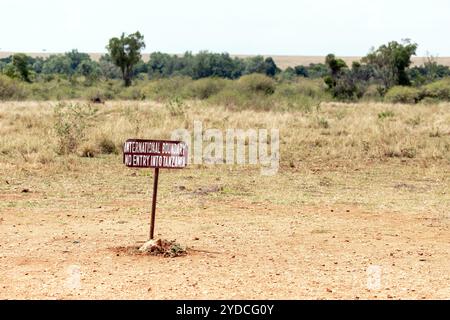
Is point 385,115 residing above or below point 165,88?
below

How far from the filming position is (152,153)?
7598 millimetres

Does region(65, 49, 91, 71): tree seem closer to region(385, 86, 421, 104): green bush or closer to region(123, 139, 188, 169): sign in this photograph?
region(385, 86, 421, 104): green bush

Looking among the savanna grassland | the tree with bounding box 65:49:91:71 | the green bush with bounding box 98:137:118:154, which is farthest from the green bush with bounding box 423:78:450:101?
the tree with bounding box 65:49:91:71

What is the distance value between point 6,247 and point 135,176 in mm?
6117

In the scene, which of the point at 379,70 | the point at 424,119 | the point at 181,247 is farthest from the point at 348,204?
the point at 379,70

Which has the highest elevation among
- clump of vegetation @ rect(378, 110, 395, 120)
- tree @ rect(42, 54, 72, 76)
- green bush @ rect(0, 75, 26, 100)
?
tree @ rect(42, 54, 72, 76)

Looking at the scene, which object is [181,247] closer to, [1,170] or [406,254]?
[406,254]

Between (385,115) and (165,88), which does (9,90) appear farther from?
(385,115)

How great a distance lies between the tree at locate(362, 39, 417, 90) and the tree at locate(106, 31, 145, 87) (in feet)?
56.7

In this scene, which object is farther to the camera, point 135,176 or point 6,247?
point 135,176

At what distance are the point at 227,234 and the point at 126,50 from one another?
144ft

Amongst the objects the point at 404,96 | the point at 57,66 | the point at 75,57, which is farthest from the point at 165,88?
the point at 75,57

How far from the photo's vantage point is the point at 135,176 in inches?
541

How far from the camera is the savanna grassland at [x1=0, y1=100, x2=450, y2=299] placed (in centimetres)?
630
